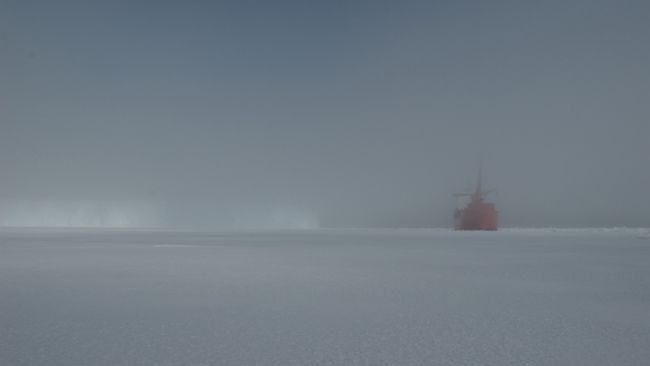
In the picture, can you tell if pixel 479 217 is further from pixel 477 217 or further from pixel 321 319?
pixel 321 319

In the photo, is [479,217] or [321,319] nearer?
[321,319]

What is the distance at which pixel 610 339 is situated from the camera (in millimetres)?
4234

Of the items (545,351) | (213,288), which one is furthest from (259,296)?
(545,351)

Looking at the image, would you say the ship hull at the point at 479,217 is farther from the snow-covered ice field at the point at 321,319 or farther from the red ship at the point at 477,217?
the snow-covered ice field at the point at 321,319

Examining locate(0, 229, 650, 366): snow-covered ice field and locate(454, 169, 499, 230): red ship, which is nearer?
locate(0, 229, 650, 366): snow-covered ice field

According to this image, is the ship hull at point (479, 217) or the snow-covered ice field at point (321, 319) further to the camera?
the ship hull at point (479, 217)

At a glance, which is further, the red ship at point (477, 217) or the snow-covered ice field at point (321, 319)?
the red ship at point (477, 217)

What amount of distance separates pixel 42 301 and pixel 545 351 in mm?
5624

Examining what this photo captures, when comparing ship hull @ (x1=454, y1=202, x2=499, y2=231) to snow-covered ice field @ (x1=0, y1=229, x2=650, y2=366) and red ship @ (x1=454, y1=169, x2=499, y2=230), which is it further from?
snow-covered ice field @ (x1=0, y1=229, x2=650, y2=366)

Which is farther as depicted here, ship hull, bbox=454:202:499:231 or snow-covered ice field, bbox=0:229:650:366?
ship hull, bbox=454:202:499:231

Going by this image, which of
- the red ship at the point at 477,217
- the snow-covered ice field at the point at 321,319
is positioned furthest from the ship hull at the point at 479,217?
the snow-covered ice field at the point at 321,319

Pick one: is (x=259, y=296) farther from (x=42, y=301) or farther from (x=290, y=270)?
→ (x=290, y=270)

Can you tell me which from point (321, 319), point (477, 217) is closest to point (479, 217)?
point (477, 217)

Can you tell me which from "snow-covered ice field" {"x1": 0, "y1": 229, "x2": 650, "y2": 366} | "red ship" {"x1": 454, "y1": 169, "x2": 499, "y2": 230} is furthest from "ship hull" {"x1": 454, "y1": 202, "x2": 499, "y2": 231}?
"snow-covered ice field" {"x1": 0, "y1": 229, "x2": 650, "y2": 366}
